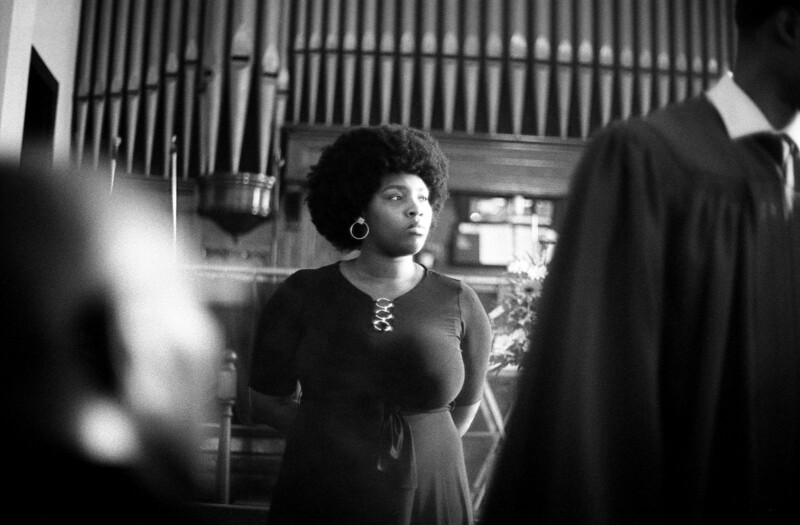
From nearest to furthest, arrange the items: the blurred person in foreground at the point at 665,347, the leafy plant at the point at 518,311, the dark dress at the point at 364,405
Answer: the blurred person in foreground at the point at 665,347, the dark dress at the point at 364,405, the leafy plant at the point at 518,311

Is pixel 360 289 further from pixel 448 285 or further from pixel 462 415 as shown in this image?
pixel 462 415

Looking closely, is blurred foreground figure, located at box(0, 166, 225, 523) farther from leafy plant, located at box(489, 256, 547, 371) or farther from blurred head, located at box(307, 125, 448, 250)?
leafy plant, located at box(489, 256, 547, 371)

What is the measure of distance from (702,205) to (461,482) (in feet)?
3.47

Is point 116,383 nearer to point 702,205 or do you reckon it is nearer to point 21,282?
point 21,282

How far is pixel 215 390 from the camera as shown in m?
3.76

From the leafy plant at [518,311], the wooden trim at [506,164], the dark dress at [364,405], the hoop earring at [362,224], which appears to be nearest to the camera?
the dark dress at [364,405]

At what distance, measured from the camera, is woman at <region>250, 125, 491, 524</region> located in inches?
74.9

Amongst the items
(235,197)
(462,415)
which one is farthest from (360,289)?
(235,197)

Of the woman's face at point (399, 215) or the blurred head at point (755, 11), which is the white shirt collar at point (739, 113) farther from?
the woman's face at point (399, 215)

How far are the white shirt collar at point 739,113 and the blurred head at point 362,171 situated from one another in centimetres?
101

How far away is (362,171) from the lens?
2.19 meters

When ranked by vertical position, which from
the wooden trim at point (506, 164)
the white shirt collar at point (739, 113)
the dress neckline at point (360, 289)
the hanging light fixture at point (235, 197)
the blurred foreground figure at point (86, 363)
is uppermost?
the wooden trim at point (506, 164)

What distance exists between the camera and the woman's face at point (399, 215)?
81.8 inches

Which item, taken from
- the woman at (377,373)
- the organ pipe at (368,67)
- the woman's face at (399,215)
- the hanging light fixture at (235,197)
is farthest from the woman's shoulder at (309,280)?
the organ pipe at (368,67)
